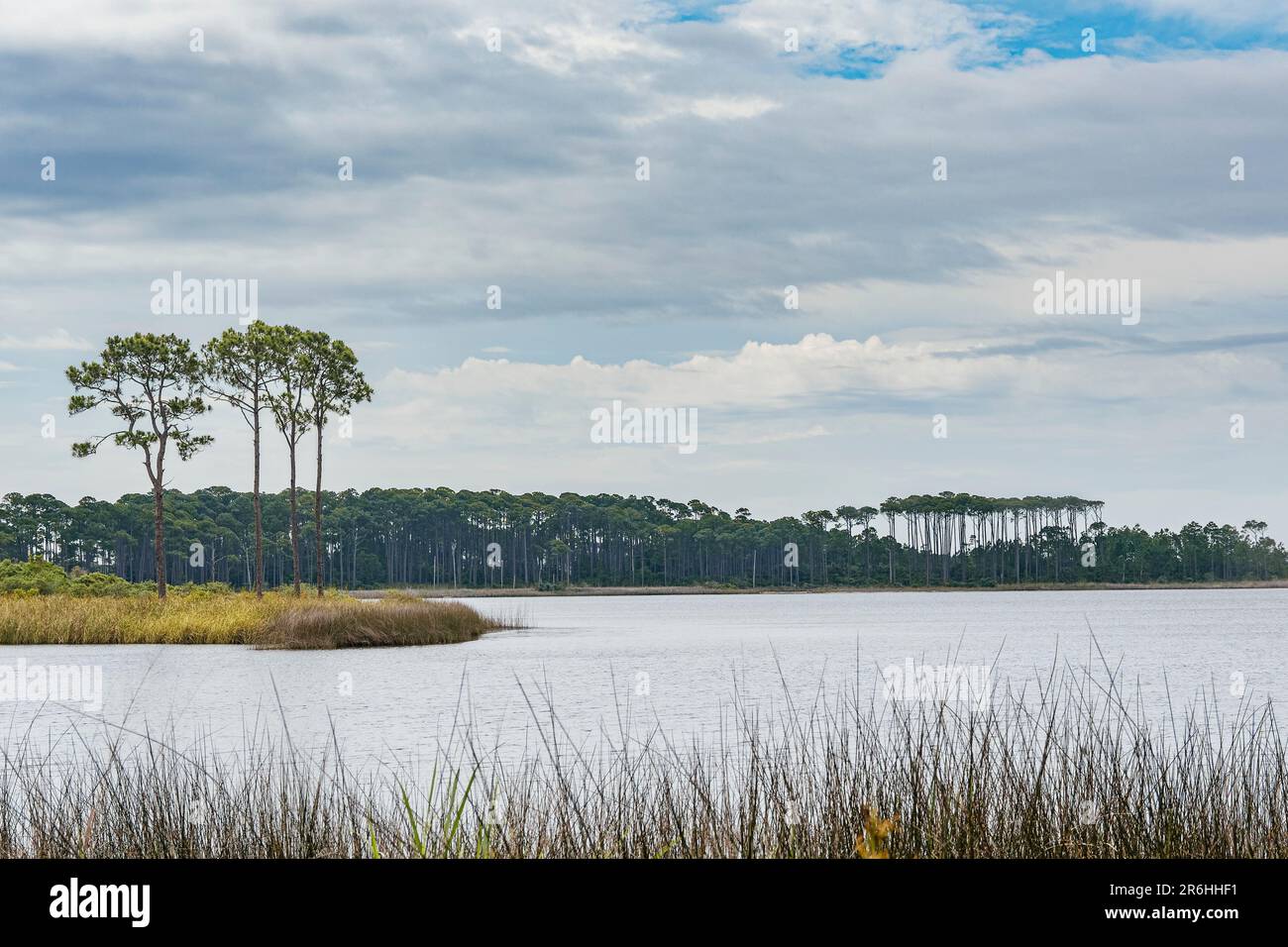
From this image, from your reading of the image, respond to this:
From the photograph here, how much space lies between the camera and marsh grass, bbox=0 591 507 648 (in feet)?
106

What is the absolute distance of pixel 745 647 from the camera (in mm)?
36281

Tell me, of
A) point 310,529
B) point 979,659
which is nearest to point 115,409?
point 979,659

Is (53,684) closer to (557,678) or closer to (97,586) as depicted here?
(557,678)

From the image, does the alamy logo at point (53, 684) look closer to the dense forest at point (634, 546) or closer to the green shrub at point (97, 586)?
the green shrub at point (97, 586)

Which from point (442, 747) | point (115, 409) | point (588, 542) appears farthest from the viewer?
point (588, 542)
